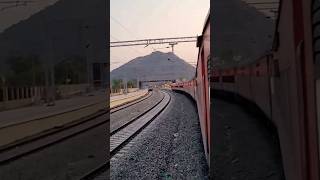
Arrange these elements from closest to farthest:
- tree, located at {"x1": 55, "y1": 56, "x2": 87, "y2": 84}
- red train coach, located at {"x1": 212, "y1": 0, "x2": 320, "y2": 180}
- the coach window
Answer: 1. the coach window
2. red train coach, located at {"x1": 212, "y1": 0, "x2": 320, "y2": 180}
3. tree, located at {"x1": 55, "y1": 56, "x2": 87, "y2": 84}

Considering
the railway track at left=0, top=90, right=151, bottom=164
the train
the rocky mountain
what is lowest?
the railway track at left=0, top=90, right=151, bottom=164

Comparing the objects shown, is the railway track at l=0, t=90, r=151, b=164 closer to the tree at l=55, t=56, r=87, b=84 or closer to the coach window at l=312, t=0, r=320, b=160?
the tree at l=55, t=56, r=87, b=84

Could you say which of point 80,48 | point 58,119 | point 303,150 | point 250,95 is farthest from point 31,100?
point 303,150

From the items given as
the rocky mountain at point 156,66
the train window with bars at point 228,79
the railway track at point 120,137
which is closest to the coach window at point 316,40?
the train window with bars at point 228,79

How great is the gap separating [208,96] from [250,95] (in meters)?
0.50

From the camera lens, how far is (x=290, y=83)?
2.86m

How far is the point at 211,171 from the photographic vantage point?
3.25 m

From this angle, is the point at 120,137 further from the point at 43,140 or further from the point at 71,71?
the point at 43,140

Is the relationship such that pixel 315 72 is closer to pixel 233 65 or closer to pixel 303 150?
pixel 303 150

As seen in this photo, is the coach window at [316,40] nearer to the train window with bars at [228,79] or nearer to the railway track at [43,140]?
the train window with bars at [228,79]

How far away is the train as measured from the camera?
217 centimetres

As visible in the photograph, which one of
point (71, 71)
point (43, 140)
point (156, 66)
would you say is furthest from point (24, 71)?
point (156, 66)

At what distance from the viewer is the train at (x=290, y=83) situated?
2.17 m

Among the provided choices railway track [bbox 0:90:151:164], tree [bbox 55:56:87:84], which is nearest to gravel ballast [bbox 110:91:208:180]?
tree [bbox 55:56:87:84]
